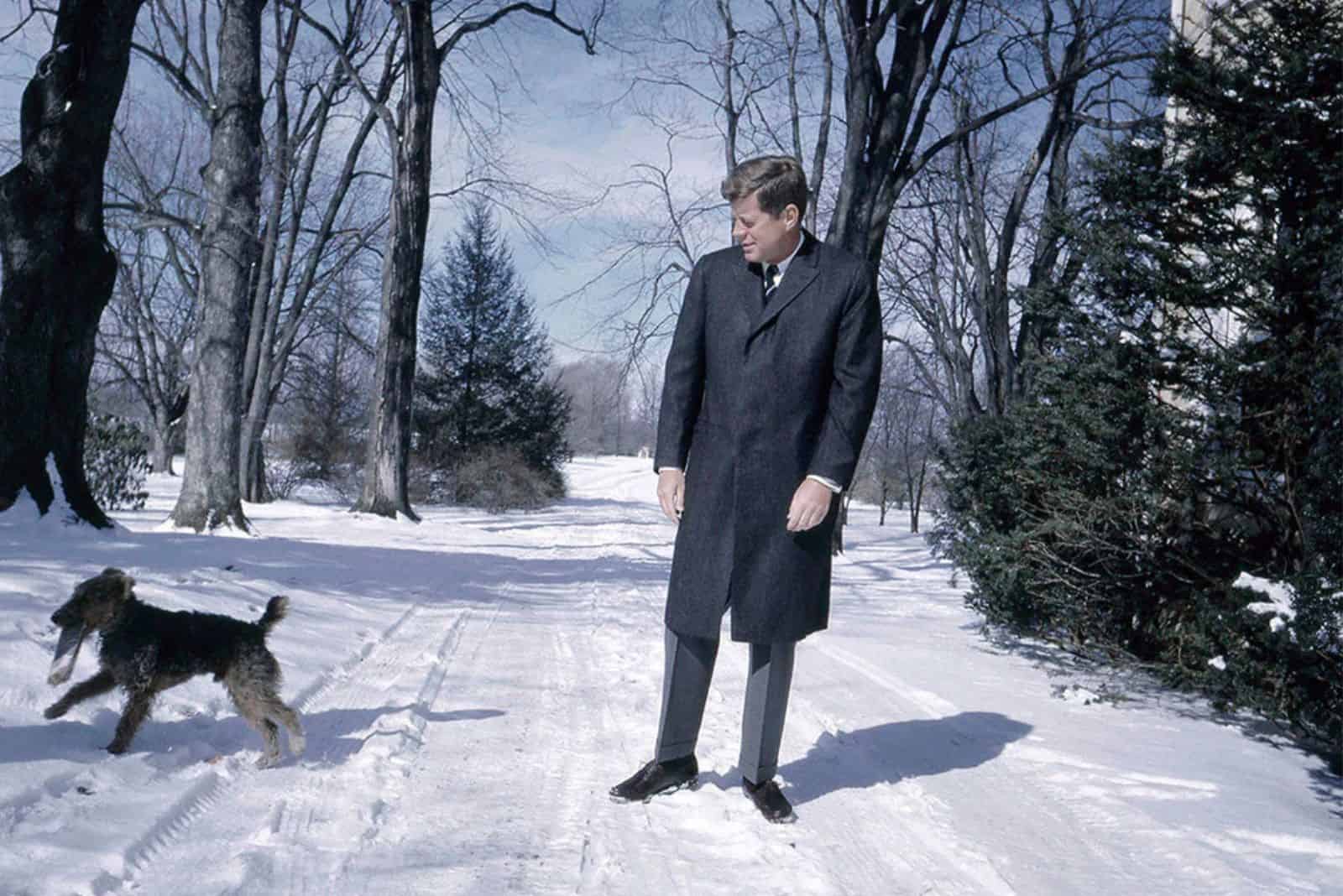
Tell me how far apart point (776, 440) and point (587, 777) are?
145cm

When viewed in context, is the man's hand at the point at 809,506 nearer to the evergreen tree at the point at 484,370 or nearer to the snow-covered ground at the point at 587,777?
the snow-covered ground at the point at 587,777

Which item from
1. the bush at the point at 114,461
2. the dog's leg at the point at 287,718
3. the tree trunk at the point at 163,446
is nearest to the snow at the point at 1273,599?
the dog's leg at the point at 287,718

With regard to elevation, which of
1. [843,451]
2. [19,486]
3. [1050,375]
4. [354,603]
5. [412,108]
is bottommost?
[354,603]

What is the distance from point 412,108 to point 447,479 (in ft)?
47.4

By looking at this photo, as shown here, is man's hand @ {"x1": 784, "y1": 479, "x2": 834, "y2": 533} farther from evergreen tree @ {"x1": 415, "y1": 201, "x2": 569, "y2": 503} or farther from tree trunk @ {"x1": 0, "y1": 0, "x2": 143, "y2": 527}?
evergreen tree @ {"x1": 415, "y1": 201, "x2": 569, "y2": 503}

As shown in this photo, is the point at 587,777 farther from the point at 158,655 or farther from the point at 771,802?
the point at 158,655

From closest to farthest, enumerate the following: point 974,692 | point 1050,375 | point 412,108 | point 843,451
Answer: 1. point 843,451
2. point 974,692
3. point 1050,375
4. point 412,108

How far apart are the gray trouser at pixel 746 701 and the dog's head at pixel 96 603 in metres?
1.95

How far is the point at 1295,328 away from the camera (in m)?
4.44

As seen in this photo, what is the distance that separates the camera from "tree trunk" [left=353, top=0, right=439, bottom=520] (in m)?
16.1

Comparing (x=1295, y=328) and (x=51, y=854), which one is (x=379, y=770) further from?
(x=1295, y=328)

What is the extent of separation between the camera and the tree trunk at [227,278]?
10.7m

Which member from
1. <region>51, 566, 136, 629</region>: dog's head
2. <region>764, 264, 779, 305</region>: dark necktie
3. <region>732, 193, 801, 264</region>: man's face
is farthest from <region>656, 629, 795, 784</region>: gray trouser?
<region>51, 566, 136, 629</region>: dog's head

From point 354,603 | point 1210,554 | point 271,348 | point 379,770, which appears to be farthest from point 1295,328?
point 271,348
